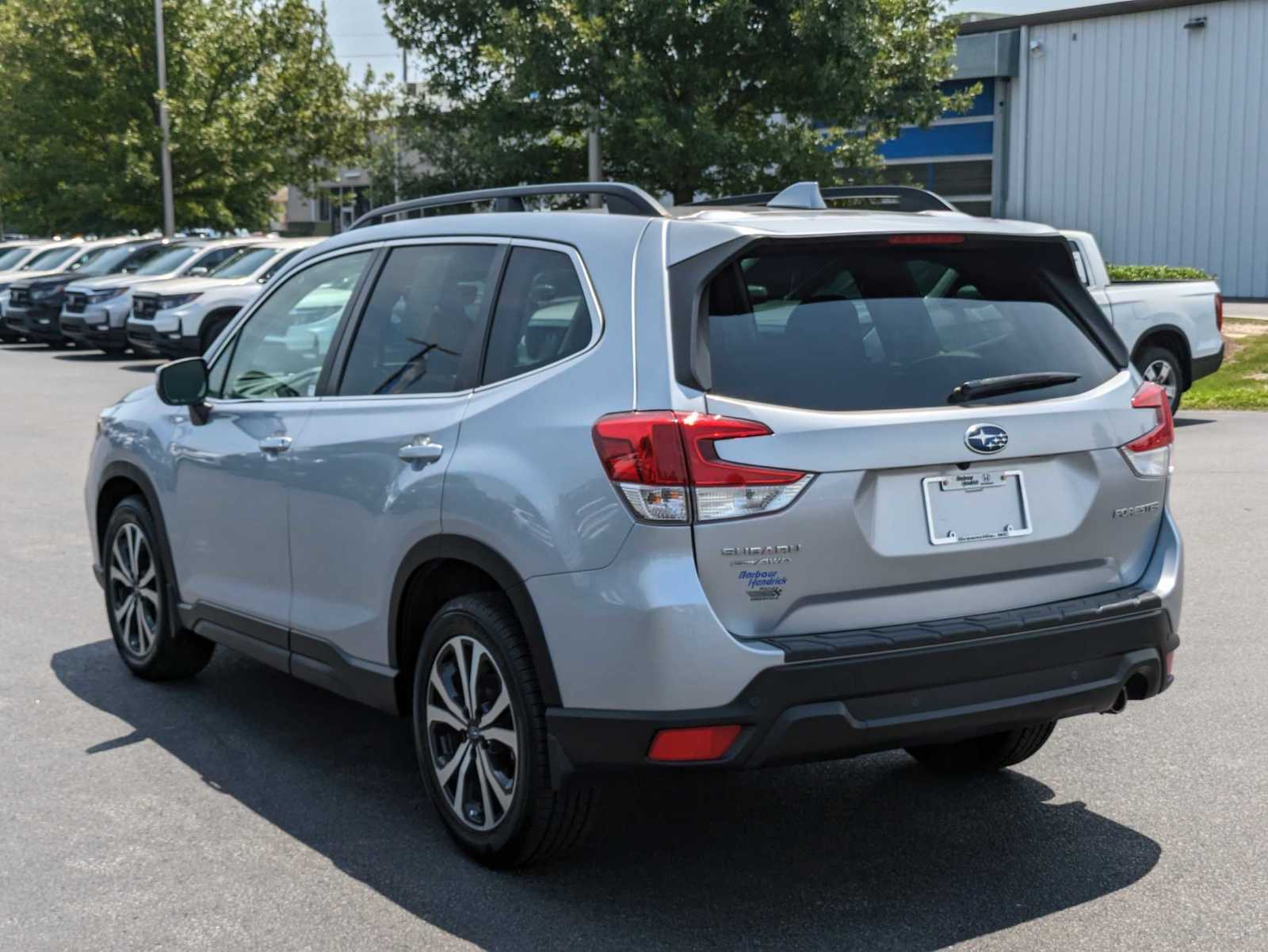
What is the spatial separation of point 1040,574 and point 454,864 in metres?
1.73

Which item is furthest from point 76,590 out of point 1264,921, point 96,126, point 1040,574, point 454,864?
point 96,126

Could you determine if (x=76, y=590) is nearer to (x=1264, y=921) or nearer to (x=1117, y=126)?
(x=1264, y=921)

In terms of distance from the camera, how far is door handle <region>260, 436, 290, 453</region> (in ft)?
17.4

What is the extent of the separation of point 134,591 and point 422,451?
2.41m

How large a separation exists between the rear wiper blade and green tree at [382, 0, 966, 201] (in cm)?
1860

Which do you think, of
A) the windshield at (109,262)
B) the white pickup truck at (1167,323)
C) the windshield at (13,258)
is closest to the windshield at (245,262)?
the windshield at (109,262)

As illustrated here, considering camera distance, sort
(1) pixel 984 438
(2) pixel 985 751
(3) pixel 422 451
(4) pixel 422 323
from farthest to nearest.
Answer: (2) pixel 985 751
(4) pixel 422 323
(3) pixel 422 451
(1) pixel 984 438

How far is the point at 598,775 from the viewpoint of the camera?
13.4 feet

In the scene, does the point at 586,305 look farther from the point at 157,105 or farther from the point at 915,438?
the point at 157,105

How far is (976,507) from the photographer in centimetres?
414

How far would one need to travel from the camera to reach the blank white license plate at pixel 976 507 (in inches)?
161

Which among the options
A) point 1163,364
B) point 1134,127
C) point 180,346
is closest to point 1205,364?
point 1163,364

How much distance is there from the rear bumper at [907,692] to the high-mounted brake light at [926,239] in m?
0.98

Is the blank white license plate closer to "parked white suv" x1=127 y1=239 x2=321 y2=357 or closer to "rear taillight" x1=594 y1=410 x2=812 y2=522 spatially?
"rear taillight" x1=594 y1=410 x2=812 y2=522
